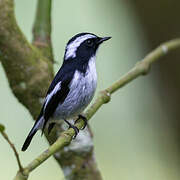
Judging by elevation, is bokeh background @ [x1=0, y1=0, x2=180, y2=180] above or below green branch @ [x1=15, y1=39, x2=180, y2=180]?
below

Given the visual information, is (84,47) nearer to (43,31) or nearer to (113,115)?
(43,31)

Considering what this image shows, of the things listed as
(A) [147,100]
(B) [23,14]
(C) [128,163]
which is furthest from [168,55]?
(B) [23,14]

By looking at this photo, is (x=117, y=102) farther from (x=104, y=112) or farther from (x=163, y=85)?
(x=163, y=85)

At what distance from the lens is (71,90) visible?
3547 millimetres

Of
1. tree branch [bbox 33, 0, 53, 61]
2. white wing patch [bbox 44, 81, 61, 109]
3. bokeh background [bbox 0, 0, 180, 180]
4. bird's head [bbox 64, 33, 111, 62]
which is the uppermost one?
tree branch [bbox 33, 0, 53, 61]

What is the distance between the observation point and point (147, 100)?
5.70 meters

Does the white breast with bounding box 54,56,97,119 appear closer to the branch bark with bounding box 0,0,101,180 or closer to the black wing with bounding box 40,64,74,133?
the black wing with bounding box 40,64,74,133

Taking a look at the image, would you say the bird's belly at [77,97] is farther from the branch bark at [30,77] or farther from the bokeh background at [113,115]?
the bokeh background at [113,115]

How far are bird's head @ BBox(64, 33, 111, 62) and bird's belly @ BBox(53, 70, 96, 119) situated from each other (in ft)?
1.02

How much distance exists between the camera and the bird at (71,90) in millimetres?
3384

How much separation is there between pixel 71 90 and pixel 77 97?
8 cm

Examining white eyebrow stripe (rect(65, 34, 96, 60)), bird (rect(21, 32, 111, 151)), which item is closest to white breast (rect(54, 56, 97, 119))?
bird (rect(21, 32, 111, 151))

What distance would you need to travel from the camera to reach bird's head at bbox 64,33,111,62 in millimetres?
3746

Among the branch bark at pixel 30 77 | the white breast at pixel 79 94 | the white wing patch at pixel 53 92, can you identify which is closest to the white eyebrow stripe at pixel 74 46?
the white breast at pixel 79 94
